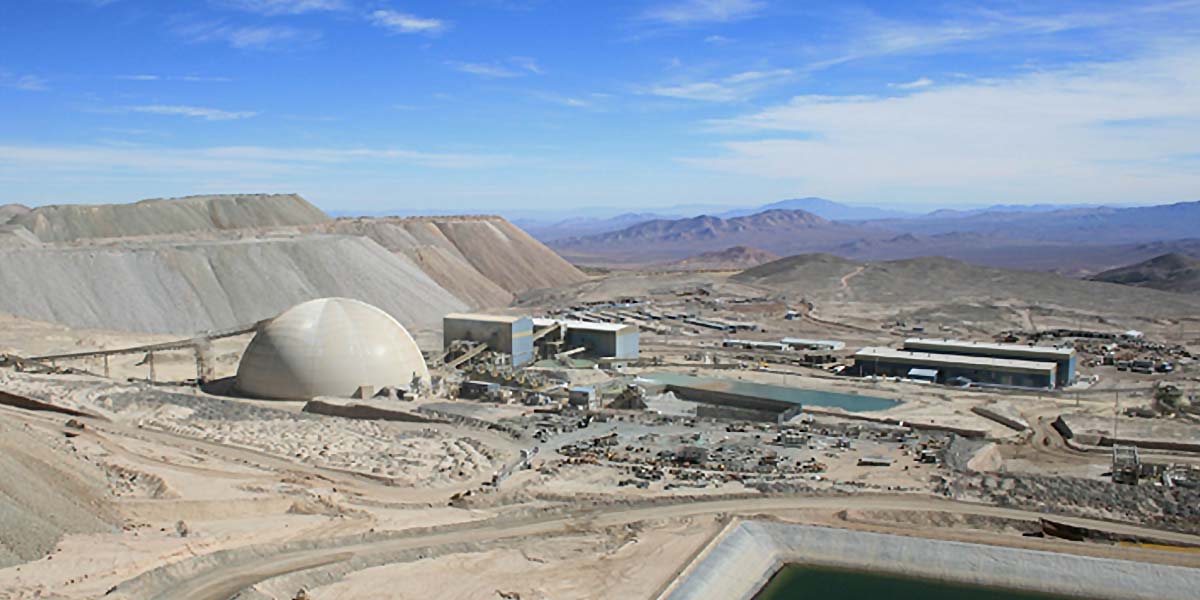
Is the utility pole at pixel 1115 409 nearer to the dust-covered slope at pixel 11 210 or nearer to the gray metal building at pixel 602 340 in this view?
the gray metal building at pixel 602 340

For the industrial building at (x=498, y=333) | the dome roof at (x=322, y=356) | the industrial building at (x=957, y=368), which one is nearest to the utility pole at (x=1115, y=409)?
the industrial building at (x=957, y=368)

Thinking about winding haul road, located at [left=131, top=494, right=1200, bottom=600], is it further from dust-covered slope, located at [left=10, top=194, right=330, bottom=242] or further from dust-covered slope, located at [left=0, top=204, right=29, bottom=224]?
dust-covered slope, located at [left=0, top=204, right=29, bottom=224]

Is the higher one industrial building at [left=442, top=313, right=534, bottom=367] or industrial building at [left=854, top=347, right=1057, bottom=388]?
industrial building at [left=442, top=313, right=534, bottom=367]

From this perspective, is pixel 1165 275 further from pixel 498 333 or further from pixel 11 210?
pixel 11 210

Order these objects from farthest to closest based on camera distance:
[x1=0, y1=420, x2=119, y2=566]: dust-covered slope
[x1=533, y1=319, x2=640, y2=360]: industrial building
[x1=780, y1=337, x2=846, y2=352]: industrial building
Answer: [x1=780, y1=337, x2=846, y2=352]: industrial building
[x1=533, y1=319, x2=640, y2=360]: industrial building
[x1=0, y1=420, x2=119, y2=566]: dust-covered slope

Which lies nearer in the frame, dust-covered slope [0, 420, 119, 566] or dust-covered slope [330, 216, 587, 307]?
dust-covered slope [0, 420, 119, 566]

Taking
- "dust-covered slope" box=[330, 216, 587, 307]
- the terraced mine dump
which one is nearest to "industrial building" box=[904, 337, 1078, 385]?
the terraced mine dump

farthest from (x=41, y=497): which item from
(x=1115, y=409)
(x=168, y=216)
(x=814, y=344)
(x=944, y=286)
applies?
(x=168, y=216)
